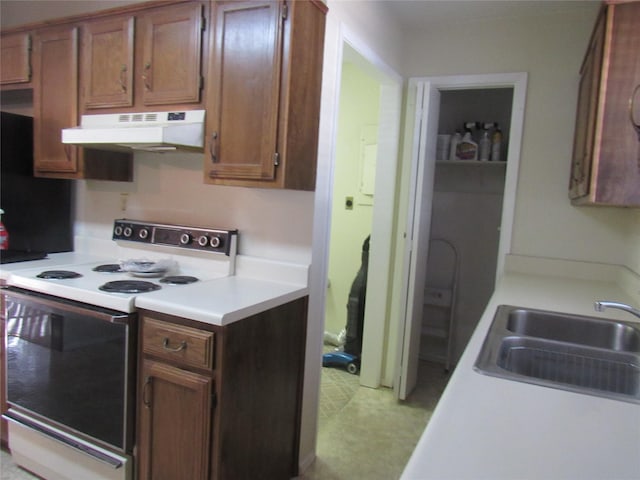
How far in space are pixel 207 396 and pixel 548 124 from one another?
2360 mm

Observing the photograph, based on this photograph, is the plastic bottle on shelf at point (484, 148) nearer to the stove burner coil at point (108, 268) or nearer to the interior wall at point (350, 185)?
the interior wall at point (350, 185)

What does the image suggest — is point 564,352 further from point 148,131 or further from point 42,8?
point 42,8

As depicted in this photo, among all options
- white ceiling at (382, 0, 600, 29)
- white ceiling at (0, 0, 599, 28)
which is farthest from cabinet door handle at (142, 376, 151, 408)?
white ceiling at (382, 0, 600, 29)

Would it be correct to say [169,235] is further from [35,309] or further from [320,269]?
[320,269]

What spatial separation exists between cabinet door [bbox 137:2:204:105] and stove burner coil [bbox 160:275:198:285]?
793 millimetres

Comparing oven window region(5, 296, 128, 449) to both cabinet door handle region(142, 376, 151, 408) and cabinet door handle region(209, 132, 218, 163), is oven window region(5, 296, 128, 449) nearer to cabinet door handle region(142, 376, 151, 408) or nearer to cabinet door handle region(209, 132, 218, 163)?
cabinet door handle region(142, 376, 151, 408)

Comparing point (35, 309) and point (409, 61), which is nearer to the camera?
point (35, 309)

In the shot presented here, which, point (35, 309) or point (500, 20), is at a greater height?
point (500, 20)

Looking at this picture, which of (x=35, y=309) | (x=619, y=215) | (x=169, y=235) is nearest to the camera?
(x=35, y=309)

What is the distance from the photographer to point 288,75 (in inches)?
66.1

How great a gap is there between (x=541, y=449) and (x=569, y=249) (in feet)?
7.04

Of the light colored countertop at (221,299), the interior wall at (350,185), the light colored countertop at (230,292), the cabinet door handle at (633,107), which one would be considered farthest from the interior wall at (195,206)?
the interior wall at (350,185)

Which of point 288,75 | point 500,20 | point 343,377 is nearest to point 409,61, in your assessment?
point 500,20

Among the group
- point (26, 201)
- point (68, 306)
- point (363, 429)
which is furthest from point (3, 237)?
point (363, 429)
